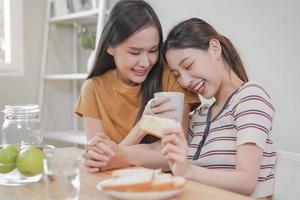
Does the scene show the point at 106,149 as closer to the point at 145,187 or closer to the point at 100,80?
the point at 145,187

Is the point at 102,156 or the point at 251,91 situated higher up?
the point at 251,91

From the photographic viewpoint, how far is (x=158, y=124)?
3.14 ft

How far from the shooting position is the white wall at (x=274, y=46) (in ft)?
5.69

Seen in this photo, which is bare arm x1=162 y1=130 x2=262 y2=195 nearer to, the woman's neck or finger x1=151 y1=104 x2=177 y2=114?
finger x1=151 y1=104 x2=177 y2=114

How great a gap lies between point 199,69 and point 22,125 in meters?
0.56

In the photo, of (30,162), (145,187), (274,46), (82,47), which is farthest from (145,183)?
(82,47)

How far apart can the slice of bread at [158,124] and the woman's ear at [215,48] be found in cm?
40

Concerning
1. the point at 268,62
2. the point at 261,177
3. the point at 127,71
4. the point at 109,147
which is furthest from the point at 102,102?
the point at 268,62

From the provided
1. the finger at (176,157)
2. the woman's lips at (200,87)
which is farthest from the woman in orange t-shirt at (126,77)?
the finger at (176,157)

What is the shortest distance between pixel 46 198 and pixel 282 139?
131 centimetres

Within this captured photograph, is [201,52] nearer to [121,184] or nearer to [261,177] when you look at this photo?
[261,177]

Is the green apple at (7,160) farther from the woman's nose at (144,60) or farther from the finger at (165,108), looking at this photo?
the woman's nose at (144,60)

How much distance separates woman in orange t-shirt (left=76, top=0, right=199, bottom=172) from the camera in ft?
4.32

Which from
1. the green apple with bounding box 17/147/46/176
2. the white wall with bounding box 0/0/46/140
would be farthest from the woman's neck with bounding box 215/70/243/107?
the white wall with bounding box 0/0/46/140
